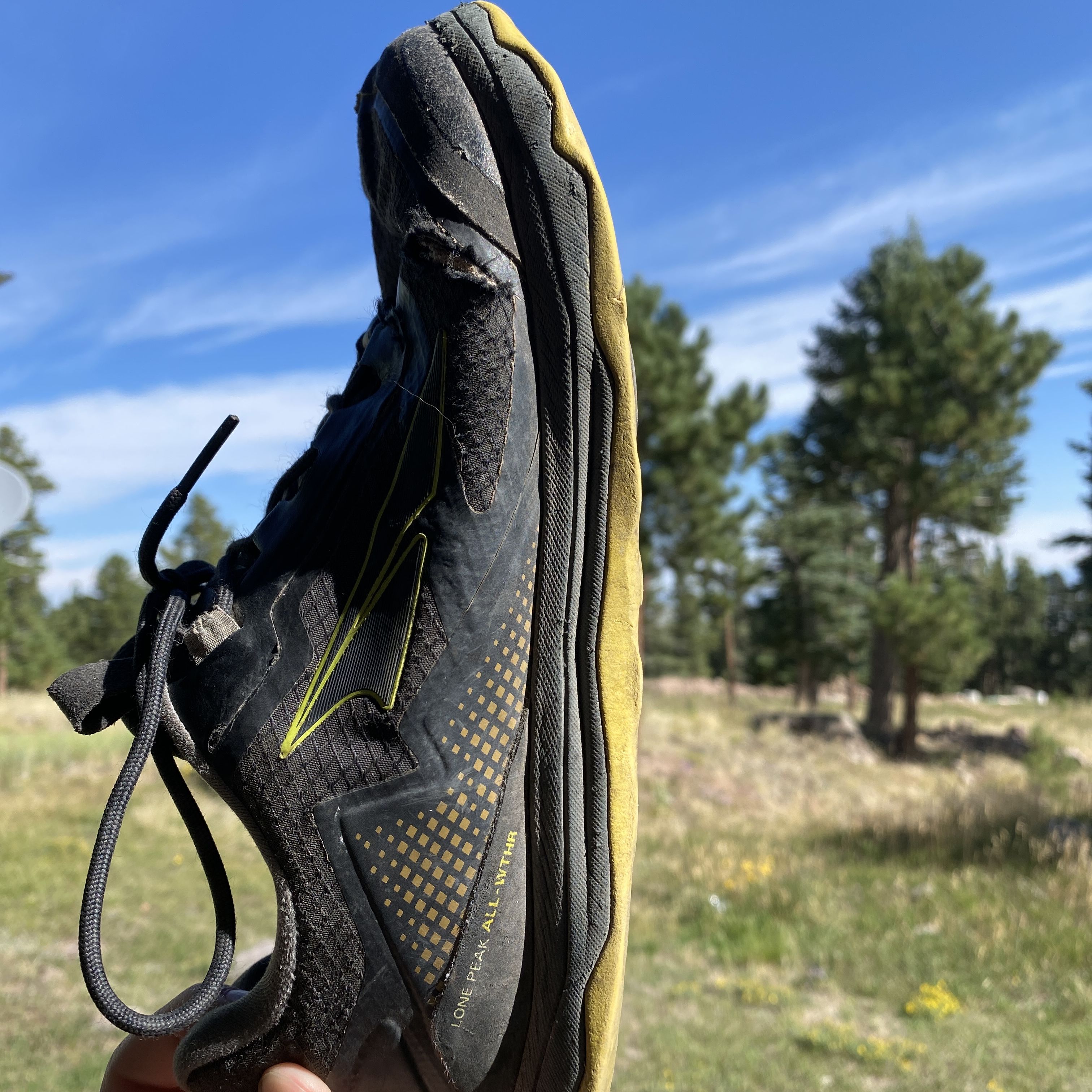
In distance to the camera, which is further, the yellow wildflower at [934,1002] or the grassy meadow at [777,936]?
the yellow wildflower at [934,1002]

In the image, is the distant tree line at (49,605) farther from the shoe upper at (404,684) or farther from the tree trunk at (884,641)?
the shoe upper at (404,684)

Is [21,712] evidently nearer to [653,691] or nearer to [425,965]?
[653,691]

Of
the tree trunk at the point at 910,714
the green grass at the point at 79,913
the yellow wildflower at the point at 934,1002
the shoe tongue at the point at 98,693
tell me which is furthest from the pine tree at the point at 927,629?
the shoe tongue at the point at 98,693

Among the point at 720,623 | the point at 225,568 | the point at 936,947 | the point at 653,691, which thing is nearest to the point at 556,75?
the point at 225,568

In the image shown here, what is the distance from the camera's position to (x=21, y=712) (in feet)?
55.8

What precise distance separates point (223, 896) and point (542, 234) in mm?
979

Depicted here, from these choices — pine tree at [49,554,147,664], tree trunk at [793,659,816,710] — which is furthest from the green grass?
pine tree at [49,554,147,664]

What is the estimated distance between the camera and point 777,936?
170 inches

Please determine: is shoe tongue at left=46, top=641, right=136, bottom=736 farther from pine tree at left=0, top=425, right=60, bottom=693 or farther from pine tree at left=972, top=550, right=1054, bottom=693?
pine tree at left=972, top=550, right=1054, bottom=693

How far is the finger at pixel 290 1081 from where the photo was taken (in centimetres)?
103

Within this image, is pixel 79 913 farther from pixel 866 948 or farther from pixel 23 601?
pixel 23 601

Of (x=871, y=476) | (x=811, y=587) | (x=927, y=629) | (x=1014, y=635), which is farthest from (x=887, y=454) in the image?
(x=1014, y=635)

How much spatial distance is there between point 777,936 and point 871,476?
1266 cm

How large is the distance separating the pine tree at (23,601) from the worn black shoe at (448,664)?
3048 centimetres
